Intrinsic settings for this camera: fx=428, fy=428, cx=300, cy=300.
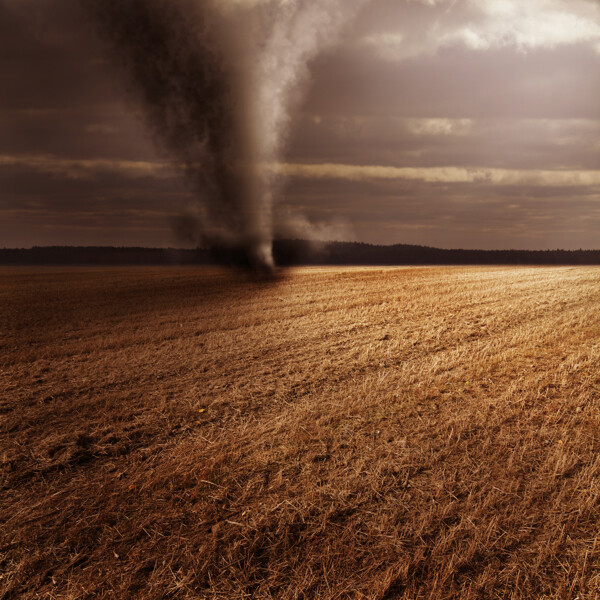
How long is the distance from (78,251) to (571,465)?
165 meters

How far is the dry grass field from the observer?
3.73 m

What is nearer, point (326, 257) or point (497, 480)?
point (497, 480)

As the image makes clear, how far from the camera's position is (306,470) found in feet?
17.4

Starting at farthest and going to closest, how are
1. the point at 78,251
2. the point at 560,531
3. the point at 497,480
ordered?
the point at 78,251 < the point at 497,480 < the point at 560,531

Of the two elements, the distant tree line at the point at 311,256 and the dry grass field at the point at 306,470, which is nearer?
the dry grass field at the point at 306,470

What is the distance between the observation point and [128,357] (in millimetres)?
11367

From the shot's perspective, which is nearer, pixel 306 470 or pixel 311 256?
pixel 306 470

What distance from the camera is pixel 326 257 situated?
4119 inches

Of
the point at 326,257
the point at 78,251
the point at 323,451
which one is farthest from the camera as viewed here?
the point at 78,251

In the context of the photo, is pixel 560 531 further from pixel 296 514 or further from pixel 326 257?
pixel 326 257

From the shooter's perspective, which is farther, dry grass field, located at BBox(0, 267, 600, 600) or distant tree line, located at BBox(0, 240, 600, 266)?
distant tree line, located at BBox(0, 240, 600, 266)

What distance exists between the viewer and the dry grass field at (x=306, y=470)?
3732mm

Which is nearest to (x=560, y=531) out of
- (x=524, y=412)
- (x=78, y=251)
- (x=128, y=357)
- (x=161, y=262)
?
(x=524, y=412)

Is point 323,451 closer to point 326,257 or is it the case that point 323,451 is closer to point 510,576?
point 510,576
